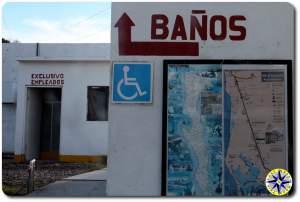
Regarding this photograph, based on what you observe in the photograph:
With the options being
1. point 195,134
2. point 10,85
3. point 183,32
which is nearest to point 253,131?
point 195,134

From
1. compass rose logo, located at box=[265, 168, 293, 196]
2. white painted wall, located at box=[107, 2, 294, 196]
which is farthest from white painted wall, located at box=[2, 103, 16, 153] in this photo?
compass rose logo, located at box=[265, 168, 293, 196]

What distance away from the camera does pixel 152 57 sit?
550 centimetres

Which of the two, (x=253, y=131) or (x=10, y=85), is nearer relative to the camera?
(x=253, y=131)

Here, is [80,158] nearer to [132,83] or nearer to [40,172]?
[40,172]

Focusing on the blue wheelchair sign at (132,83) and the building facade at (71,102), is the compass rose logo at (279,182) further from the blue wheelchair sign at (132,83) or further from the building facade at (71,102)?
the building facade at (71,102)

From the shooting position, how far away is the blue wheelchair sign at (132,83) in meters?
5.45

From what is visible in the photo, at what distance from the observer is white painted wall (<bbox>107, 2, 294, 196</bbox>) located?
17.9 feet

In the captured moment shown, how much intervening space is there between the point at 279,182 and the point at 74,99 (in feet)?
36.4

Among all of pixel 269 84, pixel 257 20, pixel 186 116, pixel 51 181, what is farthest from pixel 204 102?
pixel 51 181

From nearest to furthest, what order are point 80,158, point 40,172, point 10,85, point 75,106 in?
point 40,172
point 80,158
point 75,106
point 10,85

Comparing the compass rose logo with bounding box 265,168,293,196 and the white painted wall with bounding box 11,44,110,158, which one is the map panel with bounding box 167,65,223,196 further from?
the white painted wall with bounding box 11,44,110,158

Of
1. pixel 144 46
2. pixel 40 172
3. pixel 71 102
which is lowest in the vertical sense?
pixel 40 172

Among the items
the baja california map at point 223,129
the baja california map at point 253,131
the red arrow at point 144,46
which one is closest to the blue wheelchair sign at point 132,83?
the red arrow at point 144,46

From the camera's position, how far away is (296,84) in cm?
530
